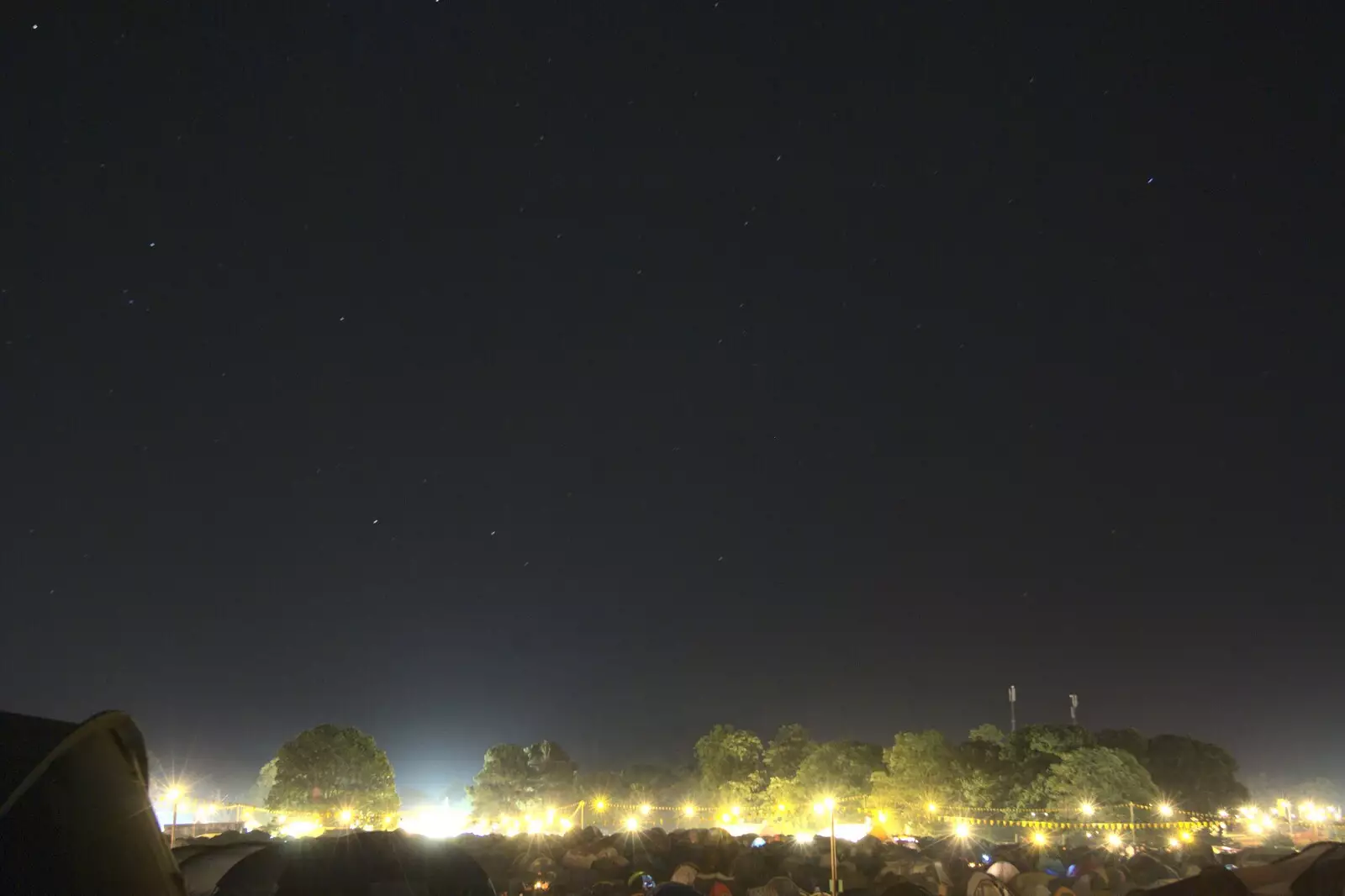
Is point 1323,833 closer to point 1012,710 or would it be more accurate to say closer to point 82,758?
point 1012,710

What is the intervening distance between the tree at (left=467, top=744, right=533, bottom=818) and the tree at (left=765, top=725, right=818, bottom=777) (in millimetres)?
32052

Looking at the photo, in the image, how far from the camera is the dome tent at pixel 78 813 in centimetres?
549

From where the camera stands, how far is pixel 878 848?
131 feet

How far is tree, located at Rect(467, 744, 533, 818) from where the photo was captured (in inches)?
4717

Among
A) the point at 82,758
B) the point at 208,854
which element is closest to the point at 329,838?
the point at 208,854

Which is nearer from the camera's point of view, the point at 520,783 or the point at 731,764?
the point at 731,764

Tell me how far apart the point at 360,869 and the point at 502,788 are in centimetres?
11658

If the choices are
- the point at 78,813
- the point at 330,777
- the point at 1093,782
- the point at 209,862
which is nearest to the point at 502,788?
the point at 330,777

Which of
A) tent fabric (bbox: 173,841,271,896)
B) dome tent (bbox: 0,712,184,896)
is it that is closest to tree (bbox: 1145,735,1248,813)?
tent fabric (bbox: 173,841,271,896)

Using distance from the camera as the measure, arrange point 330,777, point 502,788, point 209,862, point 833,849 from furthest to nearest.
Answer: point 502,788 < point 330,777 < point 833,849 < point 209,862

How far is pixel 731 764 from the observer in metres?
111

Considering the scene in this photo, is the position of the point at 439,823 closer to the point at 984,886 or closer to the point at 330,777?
the point at 330,777

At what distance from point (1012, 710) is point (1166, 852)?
9963 cm

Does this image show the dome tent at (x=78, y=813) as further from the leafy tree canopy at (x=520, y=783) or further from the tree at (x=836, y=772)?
the leafy tree canopy at (x=520, y=783)
